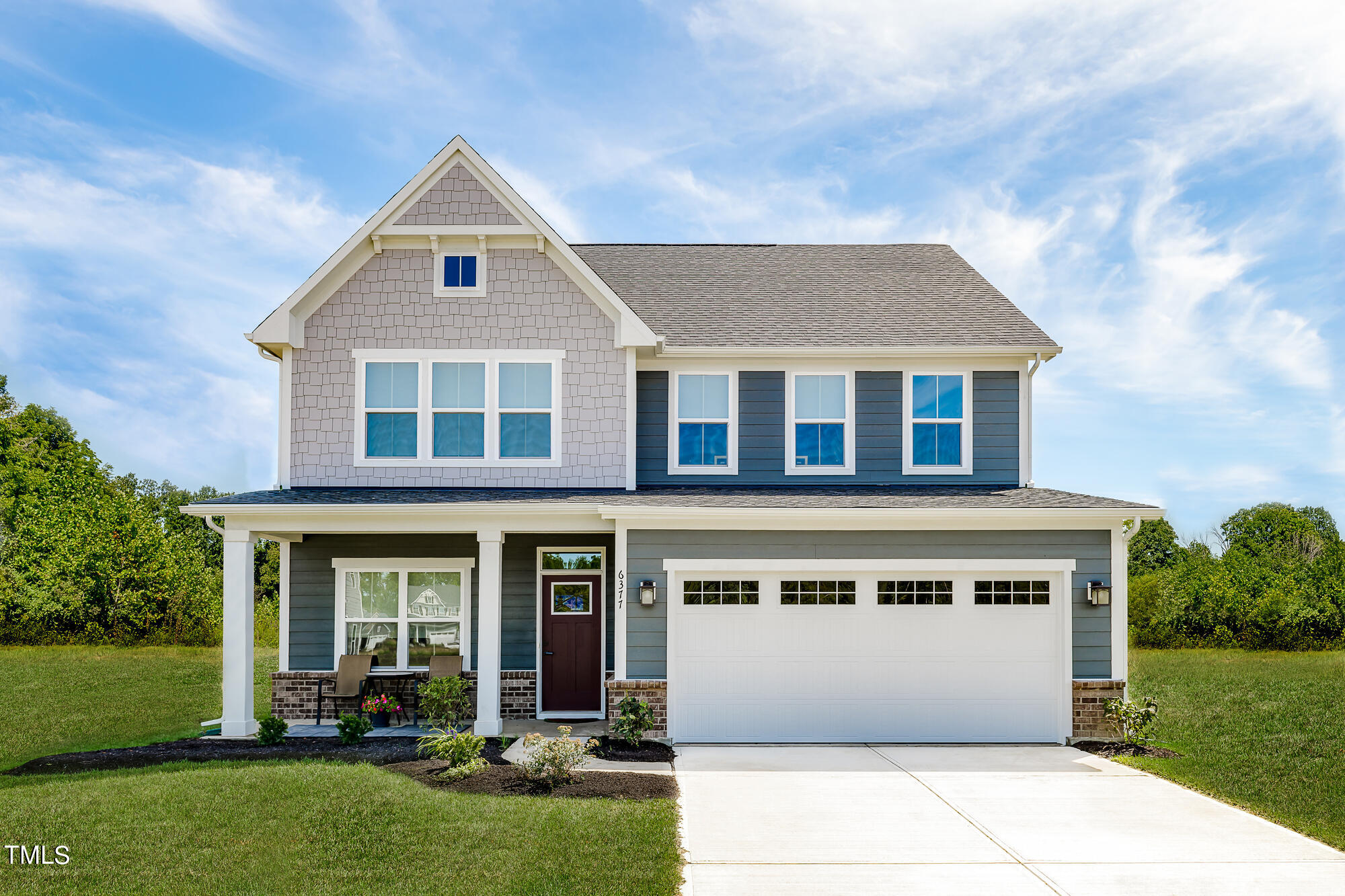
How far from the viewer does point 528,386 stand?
1396 cm

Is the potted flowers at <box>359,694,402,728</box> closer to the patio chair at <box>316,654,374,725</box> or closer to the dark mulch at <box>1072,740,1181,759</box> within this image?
the patio chair at <box>316,654,374,725</box>

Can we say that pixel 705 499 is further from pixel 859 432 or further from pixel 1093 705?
pixel 1093 705

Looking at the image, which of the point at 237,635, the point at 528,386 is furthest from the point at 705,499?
the point at 237,635

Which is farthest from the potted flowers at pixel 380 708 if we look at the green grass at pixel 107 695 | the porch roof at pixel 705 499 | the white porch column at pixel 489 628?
the porch roof at pixel 705 499

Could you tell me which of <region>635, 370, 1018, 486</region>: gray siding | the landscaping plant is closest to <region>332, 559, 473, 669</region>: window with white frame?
<region>635, 370, 1018, 486</region>: gray siding

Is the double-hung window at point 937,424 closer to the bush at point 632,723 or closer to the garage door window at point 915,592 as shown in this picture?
the garage door window at point 915,592

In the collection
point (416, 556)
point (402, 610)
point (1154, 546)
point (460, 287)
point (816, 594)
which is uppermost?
point (460, 287)

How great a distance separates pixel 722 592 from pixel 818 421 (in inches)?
135

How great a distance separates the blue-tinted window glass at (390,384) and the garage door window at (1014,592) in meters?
8.33

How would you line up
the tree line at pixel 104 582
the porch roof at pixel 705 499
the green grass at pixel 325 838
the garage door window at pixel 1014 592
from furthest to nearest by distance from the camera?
the tree line at pixel 104 582, the garage door window at pixel 1014 592, the porch roof at pixel 705 499, the green grass at pixel 325 838

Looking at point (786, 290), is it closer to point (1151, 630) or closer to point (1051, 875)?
point (1051, 875)

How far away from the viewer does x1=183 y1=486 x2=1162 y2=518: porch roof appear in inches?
484

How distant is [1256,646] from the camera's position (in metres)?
26.4

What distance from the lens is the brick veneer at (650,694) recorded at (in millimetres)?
12203
